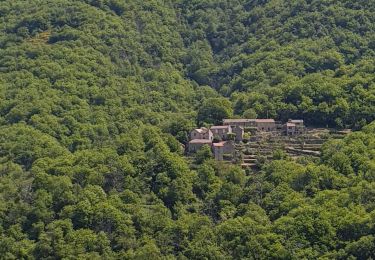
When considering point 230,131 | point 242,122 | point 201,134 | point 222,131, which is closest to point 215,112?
point 242,122

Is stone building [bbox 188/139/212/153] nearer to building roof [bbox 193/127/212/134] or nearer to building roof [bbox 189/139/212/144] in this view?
building roof [bbox 189/139/212/144]

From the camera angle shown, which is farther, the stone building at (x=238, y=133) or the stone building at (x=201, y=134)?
the stone building at (x=238, y=133)

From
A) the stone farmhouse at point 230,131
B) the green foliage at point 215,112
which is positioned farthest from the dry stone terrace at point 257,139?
the green foliage at point 215,112

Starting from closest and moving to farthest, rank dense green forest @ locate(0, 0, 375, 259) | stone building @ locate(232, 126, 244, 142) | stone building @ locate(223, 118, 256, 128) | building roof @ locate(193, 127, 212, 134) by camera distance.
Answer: dense green forest @ locate(0, 0, 375, 259), stone building @ locate(232, 126, 244, 142), building roof @ locate(193, 127, 212, 134), stone building @ locate(223, 118, 256, 128)

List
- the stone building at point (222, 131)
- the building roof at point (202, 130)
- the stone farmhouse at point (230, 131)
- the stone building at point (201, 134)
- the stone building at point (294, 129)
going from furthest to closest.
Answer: the stone building at point (294, 129) → the building roof at point (202, 130) → the stone building at point (222, 131) → the stone building at point (201, 134) → the stone farmhouse at point (230, 131)

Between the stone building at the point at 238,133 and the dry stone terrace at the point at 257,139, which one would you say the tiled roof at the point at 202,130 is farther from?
the stone building at the point at 238,133

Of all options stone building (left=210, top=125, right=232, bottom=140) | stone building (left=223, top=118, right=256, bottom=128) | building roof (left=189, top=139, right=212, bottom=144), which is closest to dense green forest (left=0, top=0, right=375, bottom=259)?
building roof (left=189, top=139, right=212, bottom=144)
